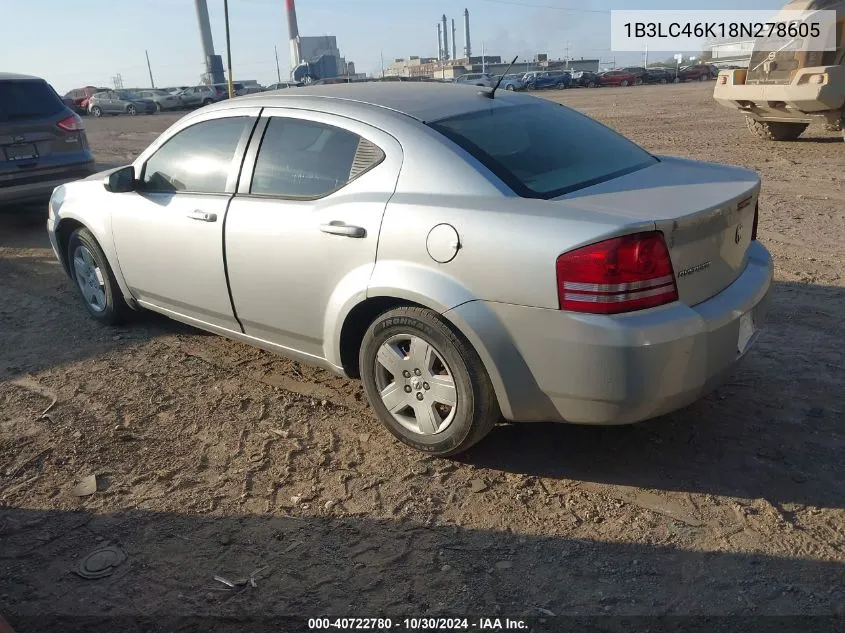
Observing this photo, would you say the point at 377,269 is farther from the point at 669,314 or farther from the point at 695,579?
the point at 695,579

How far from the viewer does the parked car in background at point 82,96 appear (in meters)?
41.5

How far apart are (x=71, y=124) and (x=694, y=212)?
7562 mm

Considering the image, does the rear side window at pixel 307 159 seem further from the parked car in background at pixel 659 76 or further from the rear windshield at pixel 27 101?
the parked car in background at pixel 659 76

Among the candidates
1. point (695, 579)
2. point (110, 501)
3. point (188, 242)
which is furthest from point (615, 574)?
point (188, 242)

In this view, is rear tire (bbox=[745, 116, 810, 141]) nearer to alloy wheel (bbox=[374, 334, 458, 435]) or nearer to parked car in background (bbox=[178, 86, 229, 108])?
alloy wheel (bbox=[374, 334, 458, 435])

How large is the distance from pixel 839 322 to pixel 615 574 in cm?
284

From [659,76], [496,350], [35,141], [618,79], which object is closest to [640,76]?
[659,76]

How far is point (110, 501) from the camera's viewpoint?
311 cm

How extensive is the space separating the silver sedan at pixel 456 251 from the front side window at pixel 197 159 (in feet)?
0.04

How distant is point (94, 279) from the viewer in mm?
5027

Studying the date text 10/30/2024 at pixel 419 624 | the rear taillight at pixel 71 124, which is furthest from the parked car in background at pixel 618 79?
the date text 10/30/2024 at pixel 419 624

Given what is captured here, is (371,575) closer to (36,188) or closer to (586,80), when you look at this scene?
(36,188)

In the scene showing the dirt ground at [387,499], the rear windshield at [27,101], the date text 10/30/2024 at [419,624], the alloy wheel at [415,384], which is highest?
the rear windshield at [27,101]

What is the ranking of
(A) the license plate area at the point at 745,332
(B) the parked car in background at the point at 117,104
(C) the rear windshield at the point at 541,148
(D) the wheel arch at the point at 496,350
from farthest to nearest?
(B) the parked car in background at the point at 117,104
(C) the rear windshield at the point at 541,148
(A) the license plate area at the point at 745,332
(D) the wheel arch at the point at 496,350
